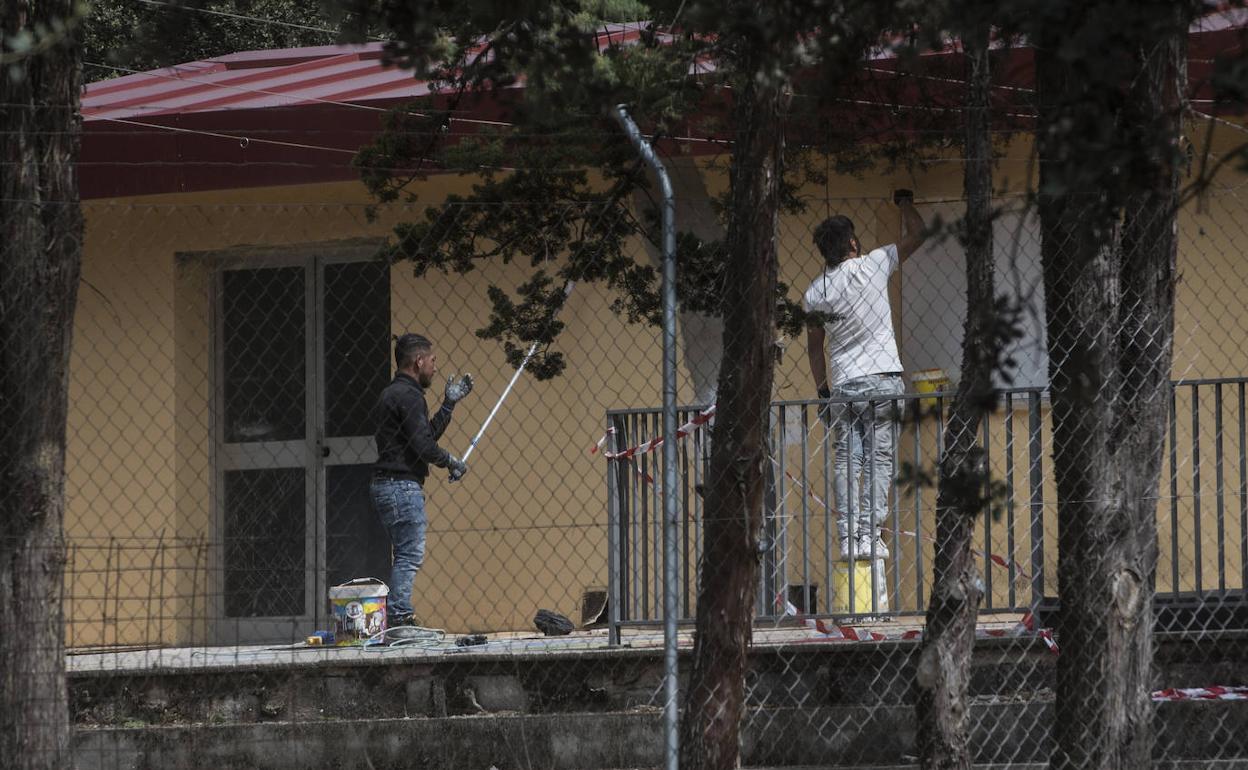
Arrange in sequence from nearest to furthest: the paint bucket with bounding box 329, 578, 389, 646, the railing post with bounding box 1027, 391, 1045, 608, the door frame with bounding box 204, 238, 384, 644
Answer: the railing post with bounding box 1027, 391, 1045, 608
the paint bucket with bounding box 329, 578, 389, 646
the door frame with bounding box 204, 238, 384, 644

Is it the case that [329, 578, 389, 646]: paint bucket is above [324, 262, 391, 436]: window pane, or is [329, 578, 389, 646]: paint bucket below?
below

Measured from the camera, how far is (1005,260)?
28.6ft

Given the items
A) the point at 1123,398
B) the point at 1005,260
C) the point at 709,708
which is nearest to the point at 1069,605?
the point at 1123,398

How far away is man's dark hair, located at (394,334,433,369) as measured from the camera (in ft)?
27.2

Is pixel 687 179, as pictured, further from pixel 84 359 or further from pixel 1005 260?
pixel 84 359

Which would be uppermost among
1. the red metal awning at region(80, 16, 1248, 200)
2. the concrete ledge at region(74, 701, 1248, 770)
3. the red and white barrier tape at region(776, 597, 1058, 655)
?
the red metal awning at region(80, 16, 1248, 200)

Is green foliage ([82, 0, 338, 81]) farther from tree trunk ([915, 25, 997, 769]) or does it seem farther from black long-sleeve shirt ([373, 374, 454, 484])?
tree trunk ([915, 25, 997, 769])

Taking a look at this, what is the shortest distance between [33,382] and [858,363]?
3.97 meters

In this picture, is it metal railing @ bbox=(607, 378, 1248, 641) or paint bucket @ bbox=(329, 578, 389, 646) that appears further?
paint bucket @ bbox=(329, 578, 389, 646)

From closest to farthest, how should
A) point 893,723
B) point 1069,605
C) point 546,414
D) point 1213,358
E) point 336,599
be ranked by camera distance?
1. point 1069,605
2. point 893,723
3. point 336,599
4. point 1213,358
5. point 546,414

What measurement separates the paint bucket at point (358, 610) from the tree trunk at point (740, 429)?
3004 mm

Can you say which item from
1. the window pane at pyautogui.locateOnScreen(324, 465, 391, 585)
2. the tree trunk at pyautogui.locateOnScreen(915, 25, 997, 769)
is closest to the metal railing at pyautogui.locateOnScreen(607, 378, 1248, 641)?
the tree trunk at pyautogui.locateOnScreen(915, 25, 997, 769)

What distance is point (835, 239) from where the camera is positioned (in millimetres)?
7504

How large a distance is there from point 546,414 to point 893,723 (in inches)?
141
